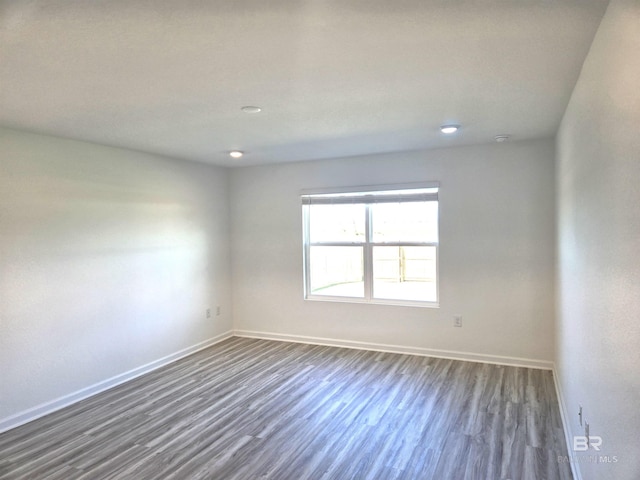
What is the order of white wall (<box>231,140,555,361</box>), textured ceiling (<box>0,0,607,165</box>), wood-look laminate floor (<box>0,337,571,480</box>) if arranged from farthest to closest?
white wall (<box>231,140,555,361</box>)
wood-look laminate floor (<box>0,337,571,480</box>)
textured ceiling (<box>0,0,607,165</box>)

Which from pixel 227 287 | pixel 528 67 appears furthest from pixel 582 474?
pixel 227 287

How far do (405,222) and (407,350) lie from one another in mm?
1511

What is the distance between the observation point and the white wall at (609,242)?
127 centimetres

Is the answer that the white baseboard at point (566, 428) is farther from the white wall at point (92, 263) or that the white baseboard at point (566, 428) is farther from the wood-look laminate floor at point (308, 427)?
the white wall at point (92, 263)

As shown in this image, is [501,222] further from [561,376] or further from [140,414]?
[140,414]

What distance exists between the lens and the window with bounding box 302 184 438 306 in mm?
4730

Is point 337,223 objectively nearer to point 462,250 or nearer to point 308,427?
point 462,250

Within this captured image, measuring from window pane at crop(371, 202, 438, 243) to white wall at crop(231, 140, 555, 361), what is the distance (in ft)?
0.55

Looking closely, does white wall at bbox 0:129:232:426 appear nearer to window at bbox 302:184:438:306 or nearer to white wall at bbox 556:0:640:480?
window at bbox 302:184:438:306

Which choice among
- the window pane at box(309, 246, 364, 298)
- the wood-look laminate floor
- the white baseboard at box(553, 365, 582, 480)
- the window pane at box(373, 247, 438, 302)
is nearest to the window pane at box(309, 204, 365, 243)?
the window pane at box(309, 246, 364, 298)

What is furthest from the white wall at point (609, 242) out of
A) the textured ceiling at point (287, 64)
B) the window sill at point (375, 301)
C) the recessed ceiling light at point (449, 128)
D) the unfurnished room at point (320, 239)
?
the window sill at point (375, 301)

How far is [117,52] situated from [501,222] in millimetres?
3818

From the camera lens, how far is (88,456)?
2.74 metres

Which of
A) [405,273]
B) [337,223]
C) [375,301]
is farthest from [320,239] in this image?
[405,273]
